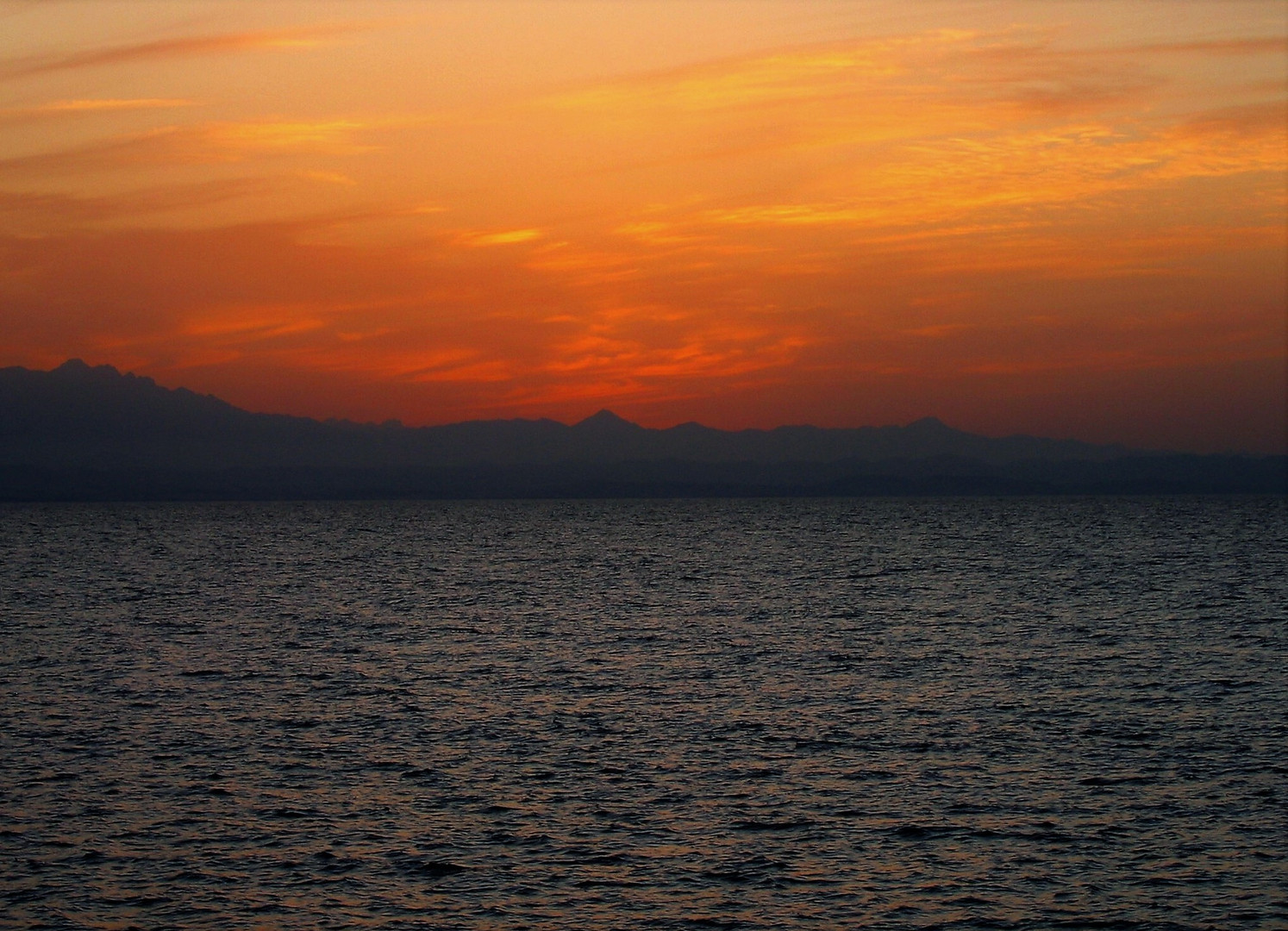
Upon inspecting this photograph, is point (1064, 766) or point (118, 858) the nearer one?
point (118, 858)

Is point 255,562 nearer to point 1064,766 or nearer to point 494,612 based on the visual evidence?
point 494,612

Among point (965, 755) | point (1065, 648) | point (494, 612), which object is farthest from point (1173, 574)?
point (965, 755)

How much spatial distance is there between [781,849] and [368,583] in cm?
8687

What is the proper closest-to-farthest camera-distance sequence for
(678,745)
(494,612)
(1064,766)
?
(1064,766)
(678,745)
(494,612)

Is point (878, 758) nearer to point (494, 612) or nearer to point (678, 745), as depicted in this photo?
point (678, 745)

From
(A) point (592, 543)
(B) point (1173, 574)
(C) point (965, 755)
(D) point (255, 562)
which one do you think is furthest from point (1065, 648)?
(A) point (592, 543)

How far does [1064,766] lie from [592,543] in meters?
161

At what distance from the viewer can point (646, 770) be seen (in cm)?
3650

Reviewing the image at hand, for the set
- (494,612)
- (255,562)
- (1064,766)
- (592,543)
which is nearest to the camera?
(1064,766)

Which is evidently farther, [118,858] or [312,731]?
[312,731]

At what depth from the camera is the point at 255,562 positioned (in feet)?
478

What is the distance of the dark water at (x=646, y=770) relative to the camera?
25.9 meters

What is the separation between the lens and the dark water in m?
25.9

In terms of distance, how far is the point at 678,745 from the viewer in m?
39.8
